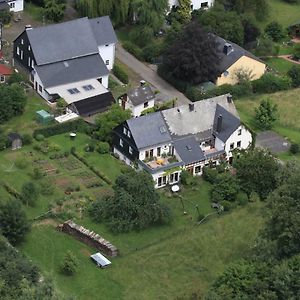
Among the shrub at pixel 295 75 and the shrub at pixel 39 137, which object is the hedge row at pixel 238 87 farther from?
the shrub at pixel 39 137

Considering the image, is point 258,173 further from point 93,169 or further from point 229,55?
point 229,55

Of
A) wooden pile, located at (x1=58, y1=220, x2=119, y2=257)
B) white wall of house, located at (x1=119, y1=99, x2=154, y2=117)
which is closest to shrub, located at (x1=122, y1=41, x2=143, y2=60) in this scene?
white wall of house, located at (x1=119, y1=99, x2=154, y2=117)

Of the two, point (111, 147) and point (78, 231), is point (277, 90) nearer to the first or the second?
point (111, 147)

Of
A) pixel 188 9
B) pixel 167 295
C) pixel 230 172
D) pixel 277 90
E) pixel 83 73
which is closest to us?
pixel 167 295

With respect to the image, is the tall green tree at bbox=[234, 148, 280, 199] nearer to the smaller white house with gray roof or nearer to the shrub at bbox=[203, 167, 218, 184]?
the shrub at bbox=[203, 167, 218, 184]

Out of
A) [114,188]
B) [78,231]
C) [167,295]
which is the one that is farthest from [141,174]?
[167,295]

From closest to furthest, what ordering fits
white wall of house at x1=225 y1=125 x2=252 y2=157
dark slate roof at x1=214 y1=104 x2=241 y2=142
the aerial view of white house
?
dark slate roof at x1=214 y1=104 x2=241 y2=142
white wall of house at x1=225 y1=125 x2=252 y2=157
the aerial view of white house
